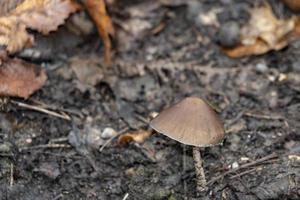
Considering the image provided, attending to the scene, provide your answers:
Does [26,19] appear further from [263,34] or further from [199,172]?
[263,34]

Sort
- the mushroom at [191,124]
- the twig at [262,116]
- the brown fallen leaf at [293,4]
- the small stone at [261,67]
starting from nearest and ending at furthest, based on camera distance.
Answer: the mushroom at [191,124] → the twig at [262,116] → the small stone at [261,67] → the brown fallen leaf at [293,4]

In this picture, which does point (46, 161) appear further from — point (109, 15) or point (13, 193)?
point (109, 15)

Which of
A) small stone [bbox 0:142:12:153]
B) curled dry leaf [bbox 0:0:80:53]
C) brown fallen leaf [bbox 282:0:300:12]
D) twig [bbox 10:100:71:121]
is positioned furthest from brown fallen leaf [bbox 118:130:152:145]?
brown fallen leaf [bbox 282:0:300:12]

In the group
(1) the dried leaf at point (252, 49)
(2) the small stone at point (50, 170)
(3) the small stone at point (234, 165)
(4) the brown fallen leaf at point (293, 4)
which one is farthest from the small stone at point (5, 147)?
(4) the brown fallen leaf at point (293, 4)

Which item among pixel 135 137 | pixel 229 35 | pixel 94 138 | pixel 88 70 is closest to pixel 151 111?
pixel 135 137

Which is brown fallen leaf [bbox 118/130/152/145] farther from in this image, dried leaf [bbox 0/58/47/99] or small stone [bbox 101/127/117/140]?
dried leaf [bbox 0/58/47/99]

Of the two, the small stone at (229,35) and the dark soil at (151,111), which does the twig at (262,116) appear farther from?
the small stone at (229,35)
